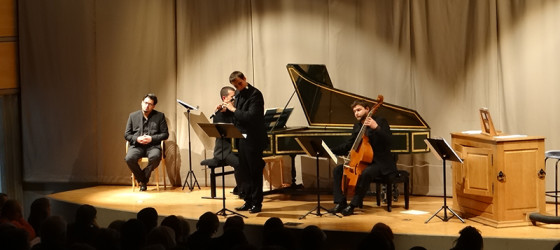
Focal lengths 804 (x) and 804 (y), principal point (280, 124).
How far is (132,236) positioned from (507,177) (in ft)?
12.2

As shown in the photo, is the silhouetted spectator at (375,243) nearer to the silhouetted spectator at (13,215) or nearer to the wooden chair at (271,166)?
the silhouetted spectator at (13,215)

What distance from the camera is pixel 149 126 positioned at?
33.9 ft

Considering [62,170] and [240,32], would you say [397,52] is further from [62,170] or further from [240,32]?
[62,170]

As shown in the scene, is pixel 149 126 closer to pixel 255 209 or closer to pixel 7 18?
pixel 255 209

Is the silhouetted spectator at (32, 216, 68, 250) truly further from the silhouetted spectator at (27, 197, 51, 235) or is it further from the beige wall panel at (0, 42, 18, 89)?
the beige wall panel at (0, 42, 18, 89)

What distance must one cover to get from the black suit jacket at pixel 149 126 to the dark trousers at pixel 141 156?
8 cm

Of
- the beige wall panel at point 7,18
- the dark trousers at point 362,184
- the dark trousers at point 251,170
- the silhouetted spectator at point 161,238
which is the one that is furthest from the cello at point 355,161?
the beige wall panel at point 7,18

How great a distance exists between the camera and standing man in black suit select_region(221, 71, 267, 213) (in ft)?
26.2

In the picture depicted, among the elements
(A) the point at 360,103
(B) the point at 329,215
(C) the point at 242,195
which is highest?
(A) the point at 360,103

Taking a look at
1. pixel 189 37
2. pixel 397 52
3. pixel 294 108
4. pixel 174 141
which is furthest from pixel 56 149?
pixel 397 52

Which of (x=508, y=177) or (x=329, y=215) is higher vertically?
(x=508, y=177)

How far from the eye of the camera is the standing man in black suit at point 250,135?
799 cm

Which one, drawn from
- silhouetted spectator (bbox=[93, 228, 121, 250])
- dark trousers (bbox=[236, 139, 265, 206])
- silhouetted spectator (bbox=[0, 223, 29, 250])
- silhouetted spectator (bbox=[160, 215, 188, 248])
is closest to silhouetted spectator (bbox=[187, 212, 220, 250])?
silhouetted spectator (bbox=[160, 215, 188, 248])

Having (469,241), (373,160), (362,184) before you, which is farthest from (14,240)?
(373,160)
